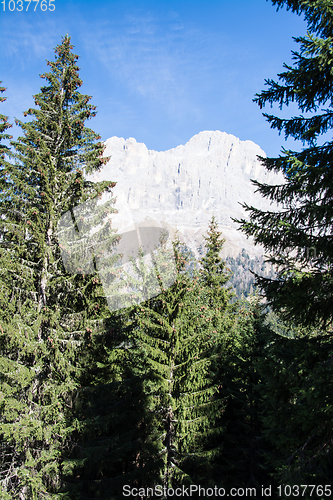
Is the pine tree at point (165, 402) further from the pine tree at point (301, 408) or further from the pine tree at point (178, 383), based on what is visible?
the pine tree at point (301, 408)

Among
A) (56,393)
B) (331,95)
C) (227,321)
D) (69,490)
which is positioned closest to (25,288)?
(56,393)

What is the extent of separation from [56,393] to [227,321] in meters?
10.9

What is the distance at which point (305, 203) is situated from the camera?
4848 millimetres

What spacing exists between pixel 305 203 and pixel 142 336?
7.06 m

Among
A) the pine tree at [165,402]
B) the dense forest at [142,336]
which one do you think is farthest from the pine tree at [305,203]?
A: the pine tree at [165,402]

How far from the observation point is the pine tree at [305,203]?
14.4 ft

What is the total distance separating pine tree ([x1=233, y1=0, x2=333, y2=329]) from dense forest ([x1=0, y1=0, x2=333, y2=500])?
3 cm

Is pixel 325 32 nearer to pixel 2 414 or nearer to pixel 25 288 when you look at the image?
pixel 25 288

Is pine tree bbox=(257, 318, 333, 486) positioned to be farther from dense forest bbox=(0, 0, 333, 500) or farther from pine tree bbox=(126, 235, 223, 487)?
pine tree bbox=(126, 235, 223, 487)

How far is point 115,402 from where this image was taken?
10492 millimetres

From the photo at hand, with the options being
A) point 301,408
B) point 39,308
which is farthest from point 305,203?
point 39,308

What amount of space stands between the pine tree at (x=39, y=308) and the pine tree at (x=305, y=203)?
4929 millimetres

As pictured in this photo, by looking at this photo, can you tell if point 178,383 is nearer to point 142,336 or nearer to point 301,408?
point 142,336

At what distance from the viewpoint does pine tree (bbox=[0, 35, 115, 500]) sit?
696 cm
